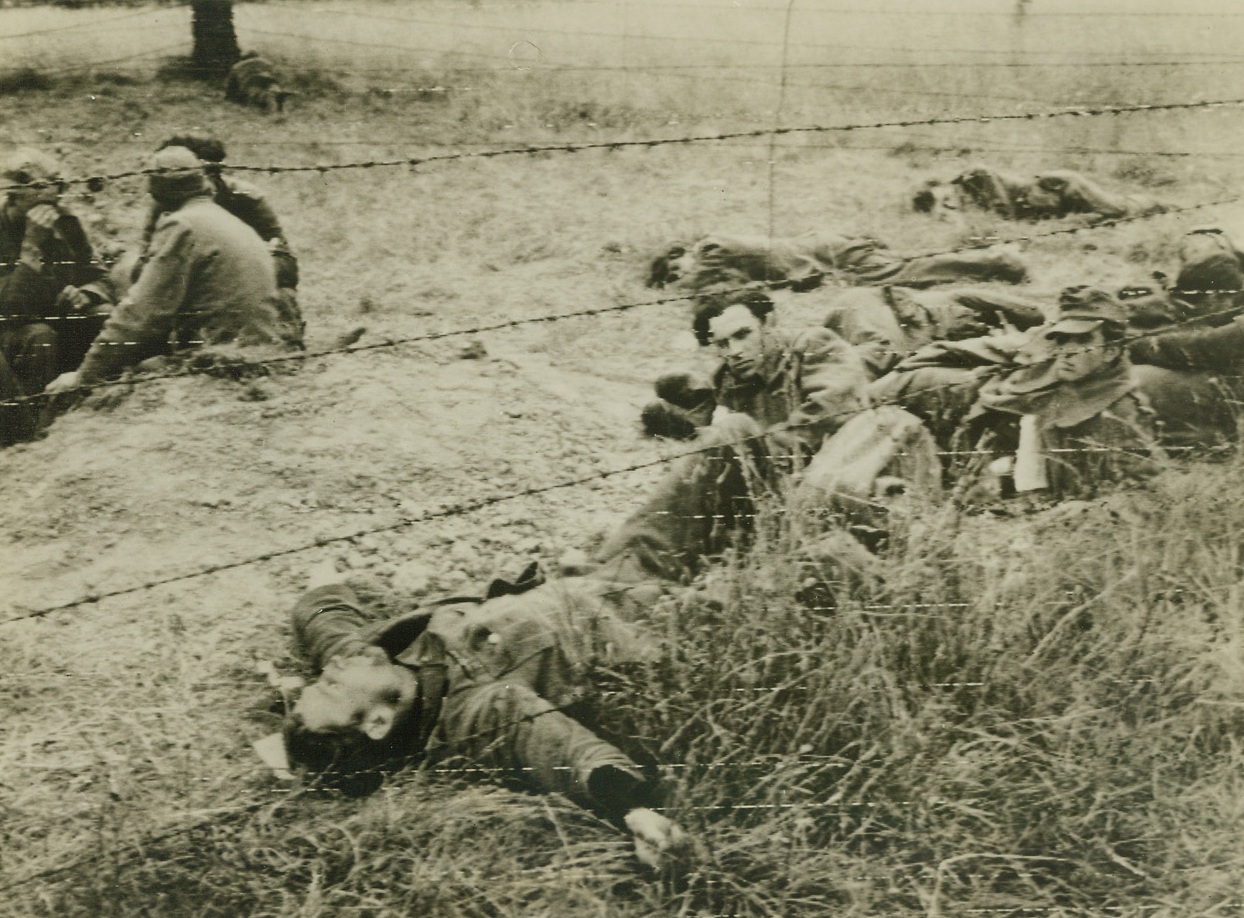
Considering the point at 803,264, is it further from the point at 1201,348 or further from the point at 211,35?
the point at 211,35

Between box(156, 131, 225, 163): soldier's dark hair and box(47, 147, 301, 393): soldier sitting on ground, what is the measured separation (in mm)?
21

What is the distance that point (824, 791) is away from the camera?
113 inches

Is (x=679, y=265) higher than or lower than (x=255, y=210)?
lower

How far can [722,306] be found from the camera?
331 centimetres

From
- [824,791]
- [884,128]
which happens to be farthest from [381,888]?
[884,128]

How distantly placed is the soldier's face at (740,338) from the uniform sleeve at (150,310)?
1622 mm

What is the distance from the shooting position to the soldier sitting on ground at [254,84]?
3059 mm

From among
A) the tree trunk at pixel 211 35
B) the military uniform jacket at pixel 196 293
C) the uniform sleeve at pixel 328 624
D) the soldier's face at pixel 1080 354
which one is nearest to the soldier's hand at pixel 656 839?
the uniform sleeve at pixel 328 624

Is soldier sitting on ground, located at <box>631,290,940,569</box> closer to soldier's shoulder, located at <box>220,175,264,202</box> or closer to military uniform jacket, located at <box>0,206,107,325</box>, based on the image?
soldier's shoulder, located at <box>220,175,264,202</box>

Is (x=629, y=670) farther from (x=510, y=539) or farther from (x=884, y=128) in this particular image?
(x=884, y=128)

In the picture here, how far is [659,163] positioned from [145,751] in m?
2.24

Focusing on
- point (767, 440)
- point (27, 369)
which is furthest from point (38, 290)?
point (767, 440)

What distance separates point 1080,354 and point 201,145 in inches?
110

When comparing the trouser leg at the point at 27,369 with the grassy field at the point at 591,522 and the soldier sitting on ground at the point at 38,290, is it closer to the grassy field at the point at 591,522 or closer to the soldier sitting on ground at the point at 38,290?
the soldier sitting on ground at the point at 38,290
